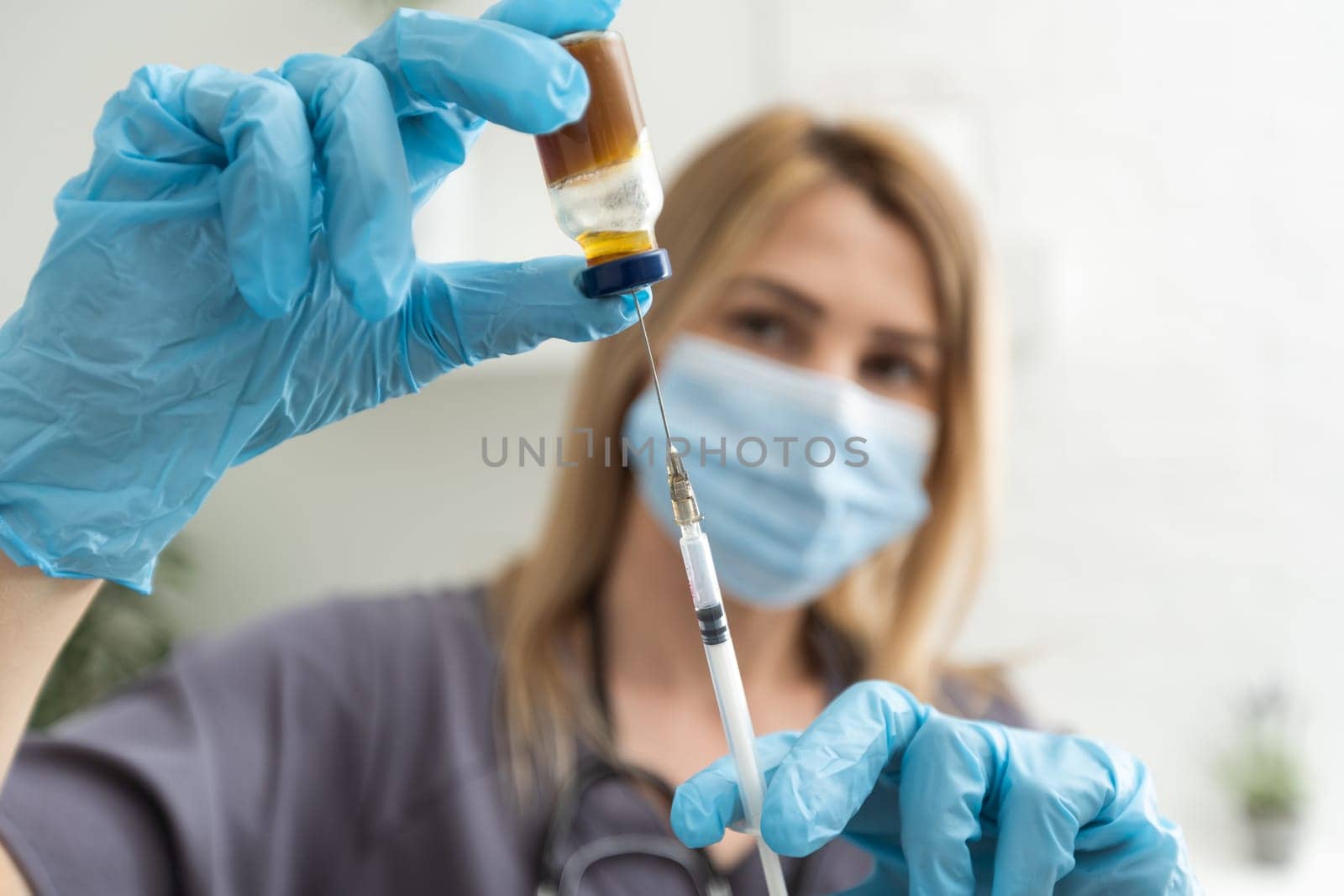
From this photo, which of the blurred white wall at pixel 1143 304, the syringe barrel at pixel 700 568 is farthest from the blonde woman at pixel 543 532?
the blurred white wall at pixel 1143 304

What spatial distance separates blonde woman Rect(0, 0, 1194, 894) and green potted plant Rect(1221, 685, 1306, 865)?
2.05 ft

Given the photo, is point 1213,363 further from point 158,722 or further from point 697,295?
point 158,722

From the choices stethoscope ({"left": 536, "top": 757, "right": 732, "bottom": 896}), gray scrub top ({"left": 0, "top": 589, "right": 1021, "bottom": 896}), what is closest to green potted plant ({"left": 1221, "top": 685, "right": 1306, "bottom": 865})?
gray scrub top ({"left": 0, "top": 589, "right": 1021, "bottom": 896})

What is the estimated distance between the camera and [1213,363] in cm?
177

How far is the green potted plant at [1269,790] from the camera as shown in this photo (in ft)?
5.40

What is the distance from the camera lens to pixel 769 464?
1.04 meters

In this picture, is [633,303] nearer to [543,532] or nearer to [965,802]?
[965,802]

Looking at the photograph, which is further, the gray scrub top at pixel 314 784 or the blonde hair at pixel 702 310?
the blonde hair at pixel 702 310

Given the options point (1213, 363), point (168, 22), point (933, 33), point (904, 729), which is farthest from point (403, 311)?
point (1213, 363)

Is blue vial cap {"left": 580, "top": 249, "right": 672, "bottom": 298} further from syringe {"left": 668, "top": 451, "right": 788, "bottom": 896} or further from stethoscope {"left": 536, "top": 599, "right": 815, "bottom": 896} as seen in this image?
stethoscope {"left": 536, "top": 599, "right": 815, "bottom": 896}

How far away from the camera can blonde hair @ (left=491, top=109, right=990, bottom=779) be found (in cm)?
117

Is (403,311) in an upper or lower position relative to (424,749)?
upper

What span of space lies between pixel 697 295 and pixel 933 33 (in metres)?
0.97

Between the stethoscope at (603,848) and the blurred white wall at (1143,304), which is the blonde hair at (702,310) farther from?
the blurred white wall at (1143,304)
